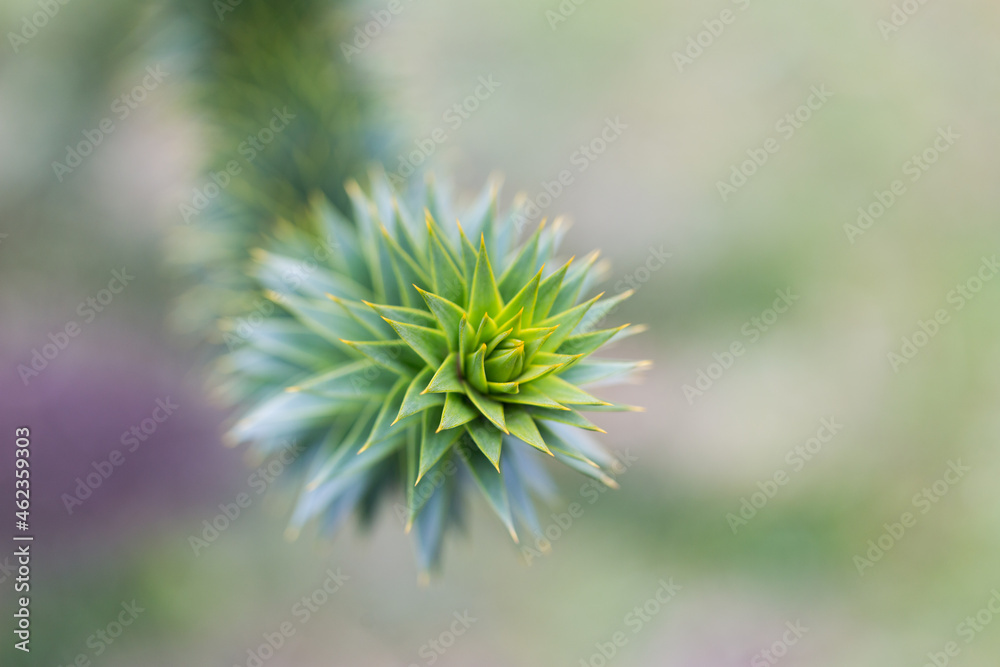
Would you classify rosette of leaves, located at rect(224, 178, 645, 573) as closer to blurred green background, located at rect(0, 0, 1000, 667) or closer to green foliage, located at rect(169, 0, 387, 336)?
green foliage, located at rect(169, 0, 387, 336)

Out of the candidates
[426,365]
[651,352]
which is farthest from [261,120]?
[651,352]

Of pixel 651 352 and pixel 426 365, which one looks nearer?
pixel 426 365

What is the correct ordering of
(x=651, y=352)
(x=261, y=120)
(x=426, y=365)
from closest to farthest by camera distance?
(x=426, y=365) < (x=261, y=120) < (x=651, y=352)

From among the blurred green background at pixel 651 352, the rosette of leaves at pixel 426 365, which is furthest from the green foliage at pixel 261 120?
the blurred green background at pixel 651 352

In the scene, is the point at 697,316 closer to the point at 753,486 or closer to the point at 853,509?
the point at 753,486

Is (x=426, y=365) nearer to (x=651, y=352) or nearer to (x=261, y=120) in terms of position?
(x=261, y=120)

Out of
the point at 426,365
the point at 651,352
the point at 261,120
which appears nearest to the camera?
the point at 426,365
